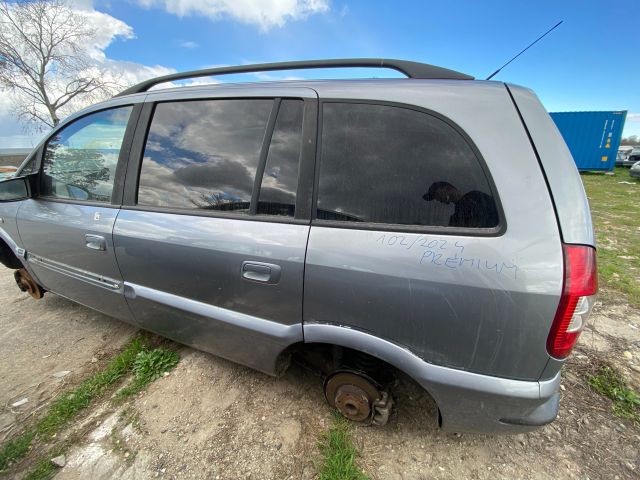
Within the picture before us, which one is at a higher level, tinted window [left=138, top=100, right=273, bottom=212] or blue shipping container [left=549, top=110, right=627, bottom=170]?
blue shipping container [left=549, top=110, right=627, bottom=170]

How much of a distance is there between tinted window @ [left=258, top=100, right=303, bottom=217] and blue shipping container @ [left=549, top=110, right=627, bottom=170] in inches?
734

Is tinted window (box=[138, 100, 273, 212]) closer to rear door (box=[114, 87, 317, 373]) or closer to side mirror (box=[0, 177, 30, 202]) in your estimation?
rear door (box=[114, 87, 317, 373])

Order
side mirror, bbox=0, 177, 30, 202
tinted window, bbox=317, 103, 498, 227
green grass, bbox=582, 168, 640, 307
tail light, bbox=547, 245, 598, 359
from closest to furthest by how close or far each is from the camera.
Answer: tail light, bbox=547, 245, 598, 359
tinted window, bbox=317, 103, 498, 227
side mirror, bbox=0, 177, 30, 202
green grass, bbox=582, 168, 640, 307

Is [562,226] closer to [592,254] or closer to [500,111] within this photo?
[592,254]

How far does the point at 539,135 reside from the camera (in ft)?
3.91

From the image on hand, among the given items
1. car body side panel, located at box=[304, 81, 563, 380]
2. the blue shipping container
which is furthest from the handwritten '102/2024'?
the blue shipping container

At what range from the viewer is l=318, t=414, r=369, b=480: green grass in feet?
5.04

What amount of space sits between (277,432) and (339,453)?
15.2 inches

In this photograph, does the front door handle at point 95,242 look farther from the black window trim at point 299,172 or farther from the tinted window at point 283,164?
the tinted window at point 283,164

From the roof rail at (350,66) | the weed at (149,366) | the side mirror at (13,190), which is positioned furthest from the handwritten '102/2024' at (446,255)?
the side mirror at (13,190)

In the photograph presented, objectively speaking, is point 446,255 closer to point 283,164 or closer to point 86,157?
point 283,164

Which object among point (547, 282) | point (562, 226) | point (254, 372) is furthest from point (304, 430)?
point (562, 226)

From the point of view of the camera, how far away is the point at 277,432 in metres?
1.79

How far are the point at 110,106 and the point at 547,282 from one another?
2.77 metres
